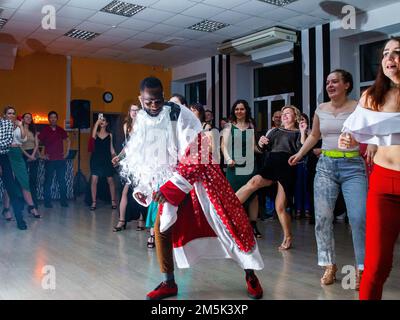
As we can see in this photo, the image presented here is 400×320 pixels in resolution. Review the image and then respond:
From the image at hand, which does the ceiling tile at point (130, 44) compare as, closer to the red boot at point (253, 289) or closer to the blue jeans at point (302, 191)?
the blue jeans at point (302, 191)

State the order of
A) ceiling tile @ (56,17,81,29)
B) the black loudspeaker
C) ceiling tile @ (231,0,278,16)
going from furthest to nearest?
the black loudspeaker < ceiling tile @ (56,17,81,29) < ceiling tile @ (231,0,278,16)

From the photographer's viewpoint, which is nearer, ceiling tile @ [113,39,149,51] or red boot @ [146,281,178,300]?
red boot @ [146,281,178,300]

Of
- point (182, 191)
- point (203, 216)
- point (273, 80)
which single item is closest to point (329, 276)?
point (203, 216)

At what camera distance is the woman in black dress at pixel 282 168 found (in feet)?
11.3

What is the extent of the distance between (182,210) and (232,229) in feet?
0.96

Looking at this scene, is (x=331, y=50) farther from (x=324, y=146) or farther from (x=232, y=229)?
(x=232, y=229)

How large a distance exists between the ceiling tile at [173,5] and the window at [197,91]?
11.4 ft

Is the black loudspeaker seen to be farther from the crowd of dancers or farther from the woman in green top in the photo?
the crowd of dancers

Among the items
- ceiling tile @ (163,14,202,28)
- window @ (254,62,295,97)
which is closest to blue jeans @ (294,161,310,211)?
window @ (254,62,295,97)

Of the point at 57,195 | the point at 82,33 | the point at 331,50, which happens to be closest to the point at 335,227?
the point at 331,50

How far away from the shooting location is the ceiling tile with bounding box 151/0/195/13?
217 inches

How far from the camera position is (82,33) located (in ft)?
22.8

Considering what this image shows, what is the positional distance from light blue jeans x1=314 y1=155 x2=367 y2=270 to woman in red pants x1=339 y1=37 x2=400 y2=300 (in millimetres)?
790

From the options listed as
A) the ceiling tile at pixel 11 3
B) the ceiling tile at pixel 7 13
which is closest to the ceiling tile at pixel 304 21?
the ceiling tile at pixel 11 3
